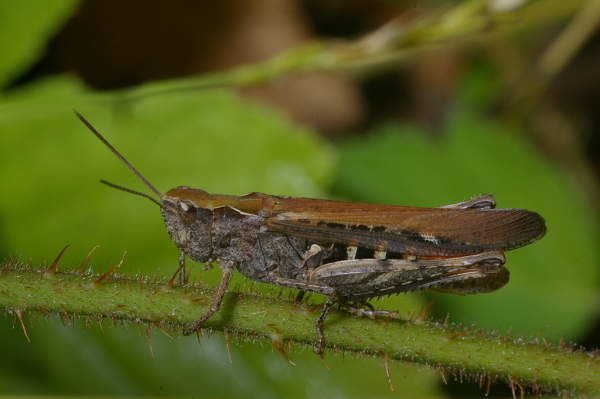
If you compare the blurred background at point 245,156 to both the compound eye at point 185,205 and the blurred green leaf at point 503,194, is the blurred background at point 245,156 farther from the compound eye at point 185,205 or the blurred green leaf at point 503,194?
the compound eye at point 185,205

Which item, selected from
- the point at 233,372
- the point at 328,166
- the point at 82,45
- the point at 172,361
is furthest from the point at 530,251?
the point at 82,45

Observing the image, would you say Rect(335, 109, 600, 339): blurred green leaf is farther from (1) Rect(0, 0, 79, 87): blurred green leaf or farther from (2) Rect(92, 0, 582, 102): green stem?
(1) Rect(0, 0, 79, 87): blurred green leaf

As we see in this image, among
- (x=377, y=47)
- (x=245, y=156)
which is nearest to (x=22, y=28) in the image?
(x=245, y=156)

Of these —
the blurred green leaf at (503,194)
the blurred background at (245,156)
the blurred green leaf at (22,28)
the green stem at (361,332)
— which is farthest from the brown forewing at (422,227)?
the blurred green leaf at (22,28)

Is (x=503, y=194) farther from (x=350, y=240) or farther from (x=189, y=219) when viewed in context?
(x=189, y=219)

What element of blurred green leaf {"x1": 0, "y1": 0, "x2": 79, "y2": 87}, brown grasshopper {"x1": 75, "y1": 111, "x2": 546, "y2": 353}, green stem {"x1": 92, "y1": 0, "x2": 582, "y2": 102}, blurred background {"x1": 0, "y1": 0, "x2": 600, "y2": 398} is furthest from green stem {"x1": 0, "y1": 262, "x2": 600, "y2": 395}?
blurred green leaf {"x1": 0, "y1": 0, "x2": 79, "y2": 87}
